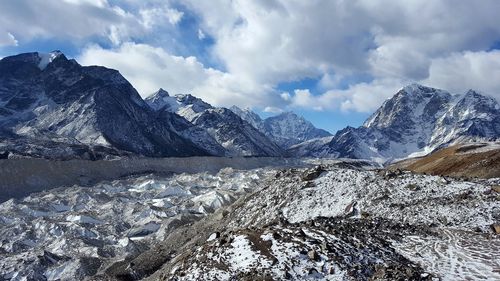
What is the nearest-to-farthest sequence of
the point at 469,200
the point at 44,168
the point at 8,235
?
the point at 469,200 < the point at 8,235 < the point at 44,168

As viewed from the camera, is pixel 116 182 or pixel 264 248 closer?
pixel 264 248

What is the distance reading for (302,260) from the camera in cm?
1697

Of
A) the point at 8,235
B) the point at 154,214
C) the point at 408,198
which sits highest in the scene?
the point at 408,198

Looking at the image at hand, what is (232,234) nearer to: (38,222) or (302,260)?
(302,260)

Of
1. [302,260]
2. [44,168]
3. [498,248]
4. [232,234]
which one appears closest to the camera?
[302,260]

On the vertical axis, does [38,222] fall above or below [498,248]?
below

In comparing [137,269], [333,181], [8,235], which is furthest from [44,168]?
[333,181]

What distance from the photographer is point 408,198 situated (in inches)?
1220

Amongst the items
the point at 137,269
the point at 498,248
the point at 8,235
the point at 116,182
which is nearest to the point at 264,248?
the point at 498,248

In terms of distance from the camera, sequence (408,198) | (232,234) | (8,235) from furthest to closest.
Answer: (8,235), (408,198), (232,234)

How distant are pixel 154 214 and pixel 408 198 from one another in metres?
52.9

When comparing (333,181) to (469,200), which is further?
(333,181)

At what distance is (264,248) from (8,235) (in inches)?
2297

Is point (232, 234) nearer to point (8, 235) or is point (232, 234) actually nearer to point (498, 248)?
point (498, 248)
